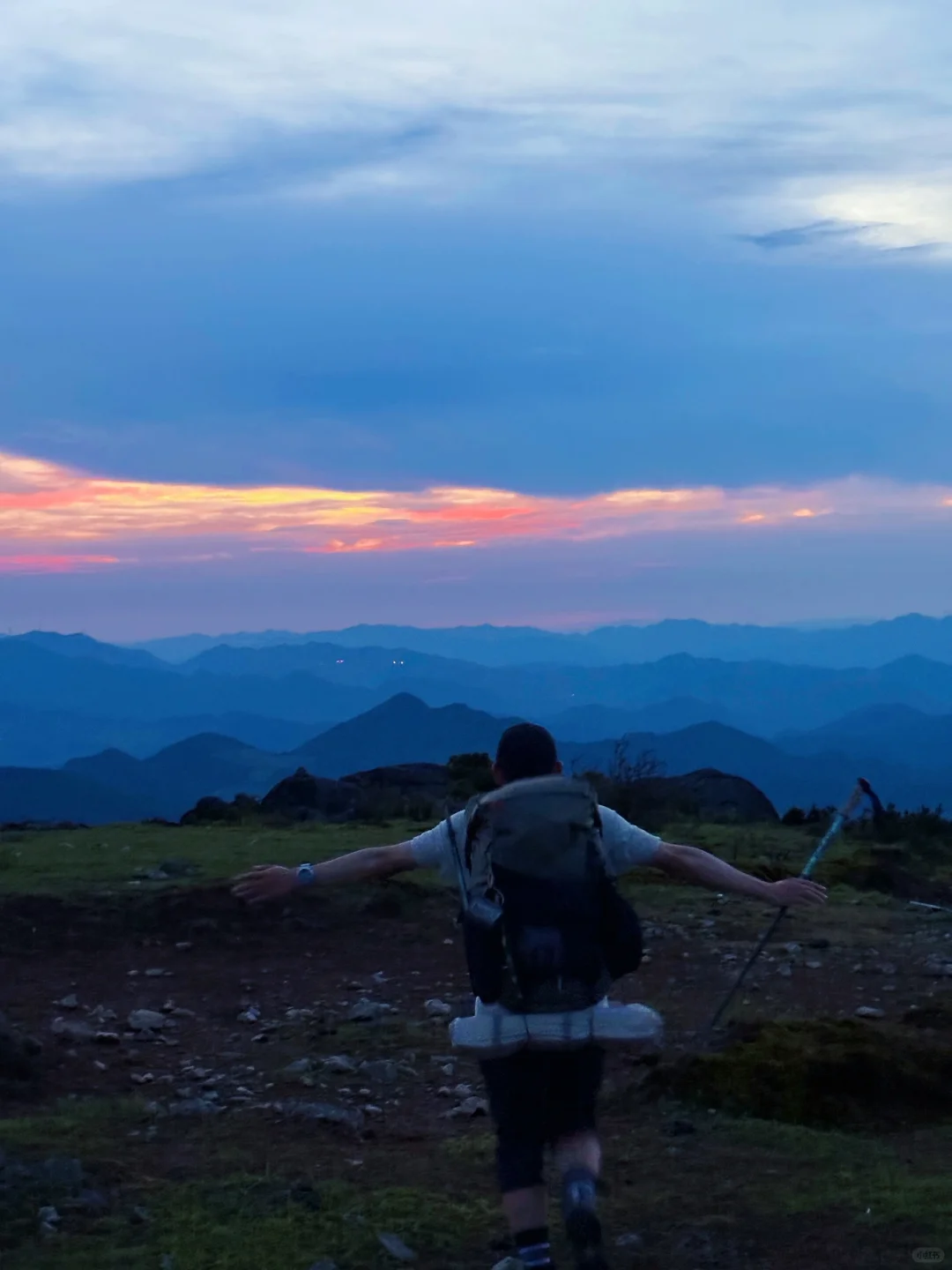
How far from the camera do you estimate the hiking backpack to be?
4.64 meters

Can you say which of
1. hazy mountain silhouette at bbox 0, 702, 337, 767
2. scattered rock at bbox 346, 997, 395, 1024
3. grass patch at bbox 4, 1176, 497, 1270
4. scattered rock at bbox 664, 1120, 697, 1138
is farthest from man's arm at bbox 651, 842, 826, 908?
hazy mountain silhouette at bbox 0, 702, 337, 767

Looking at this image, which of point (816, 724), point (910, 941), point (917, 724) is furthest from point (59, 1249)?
point (816, 724)

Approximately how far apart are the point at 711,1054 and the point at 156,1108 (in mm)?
2851

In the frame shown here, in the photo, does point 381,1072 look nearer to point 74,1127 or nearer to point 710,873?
point 74,1127

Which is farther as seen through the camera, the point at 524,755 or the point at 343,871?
the point at 343,871

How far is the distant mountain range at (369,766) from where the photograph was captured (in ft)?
230

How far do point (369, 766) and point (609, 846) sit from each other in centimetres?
7085

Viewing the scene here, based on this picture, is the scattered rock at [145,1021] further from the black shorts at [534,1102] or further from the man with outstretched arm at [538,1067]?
the black shorts at [534,1102]

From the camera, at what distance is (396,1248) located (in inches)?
215

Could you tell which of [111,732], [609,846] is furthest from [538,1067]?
[111,732]

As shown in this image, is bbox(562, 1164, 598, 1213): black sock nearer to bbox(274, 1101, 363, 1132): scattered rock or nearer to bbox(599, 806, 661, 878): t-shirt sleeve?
bbox(599, 806, 661, 878): t-shirt sleeve

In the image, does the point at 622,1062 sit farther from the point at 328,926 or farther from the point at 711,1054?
the point at 328,926

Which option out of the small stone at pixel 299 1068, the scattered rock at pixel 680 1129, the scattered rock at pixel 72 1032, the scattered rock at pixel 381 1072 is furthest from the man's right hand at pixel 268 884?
the scattered rock at pixel 72 1032

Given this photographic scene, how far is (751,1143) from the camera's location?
6863 millimetres
